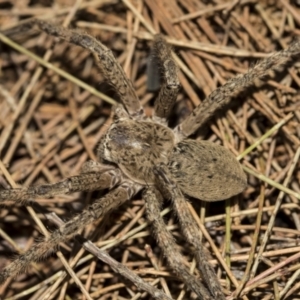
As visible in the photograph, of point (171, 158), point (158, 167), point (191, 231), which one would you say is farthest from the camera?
point (171, 158)

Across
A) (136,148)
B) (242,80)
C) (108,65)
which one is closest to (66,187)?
(136,148)

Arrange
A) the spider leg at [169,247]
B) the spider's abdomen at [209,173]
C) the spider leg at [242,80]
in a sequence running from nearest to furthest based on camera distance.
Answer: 1. the spider leg at [169,247]
2. the spider's abdomen at [209,173]
3. the spider leg at [242,80]

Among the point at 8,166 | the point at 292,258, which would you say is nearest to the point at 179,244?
the point at 292,258

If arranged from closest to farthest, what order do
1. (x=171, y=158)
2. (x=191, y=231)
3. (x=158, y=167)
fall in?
(x=191, y=231), (x=158, y=167), (x=171, y=158)

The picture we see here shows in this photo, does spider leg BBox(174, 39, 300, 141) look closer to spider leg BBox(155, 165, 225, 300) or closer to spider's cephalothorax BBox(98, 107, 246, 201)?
spider's cephalothorax BBox(98, 107, 246, 201)

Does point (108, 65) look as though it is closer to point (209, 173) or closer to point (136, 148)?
point (136, 148)

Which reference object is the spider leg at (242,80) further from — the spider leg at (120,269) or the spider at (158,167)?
the spider leg at (120,269)

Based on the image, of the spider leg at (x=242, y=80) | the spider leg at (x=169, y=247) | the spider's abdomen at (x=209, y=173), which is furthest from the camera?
the spider leg at (x=242, y=80)

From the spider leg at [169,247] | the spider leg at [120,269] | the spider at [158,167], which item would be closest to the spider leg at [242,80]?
the spider at [158,167]
